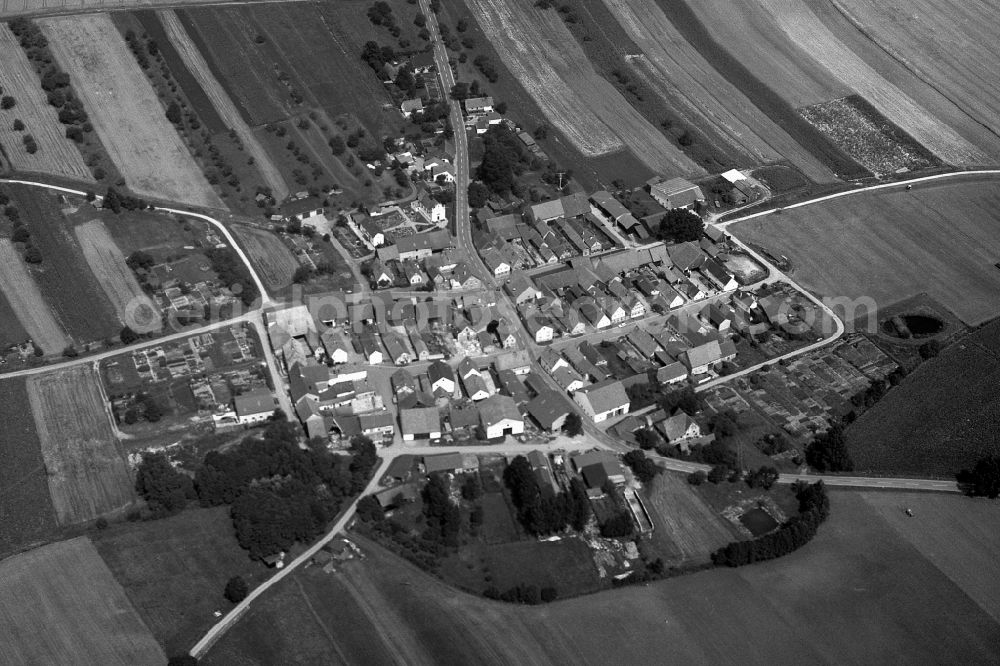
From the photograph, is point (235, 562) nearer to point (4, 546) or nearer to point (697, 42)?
point (4, 546)

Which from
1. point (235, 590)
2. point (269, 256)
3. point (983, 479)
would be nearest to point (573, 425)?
point (235, 590)

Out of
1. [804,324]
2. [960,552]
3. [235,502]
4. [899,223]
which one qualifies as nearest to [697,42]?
[899,223]

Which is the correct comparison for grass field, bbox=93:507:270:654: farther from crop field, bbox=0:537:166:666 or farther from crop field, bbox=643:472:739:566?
crop field, bbox=643:472:739:566

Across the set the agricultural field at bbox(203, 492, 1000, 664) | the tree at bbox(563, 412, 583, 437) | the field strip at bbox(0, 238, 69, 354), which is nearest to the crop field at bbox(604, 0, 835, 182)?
the tree at bbox(563, 412, 583, 437)

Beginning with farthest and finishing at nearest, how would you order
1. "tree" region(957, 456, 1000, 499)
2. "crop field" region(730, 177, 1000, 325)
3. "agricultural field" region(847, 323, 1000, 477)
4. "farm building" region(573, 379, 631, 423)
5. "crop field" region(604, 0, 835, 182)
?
"crop field" region(604, 0, 835, 182), "crop field" region(730, 177, 1000, 325), "farm building" region(573, 379, 631, 423), "agricultural field" region(847, 323, 1000, 477), "tree" region(957, 456, 1000, 499)

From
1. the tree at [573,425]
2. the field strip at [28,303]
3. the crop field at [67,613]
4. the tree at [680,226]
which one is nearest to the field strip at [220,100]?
the field strip at [28,303]

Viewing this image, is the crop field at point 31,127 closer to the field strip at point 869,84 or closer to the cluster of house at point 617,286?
the cluster of house at point 617,286

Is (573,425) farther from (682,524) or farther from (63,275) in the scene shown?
(63,275)
